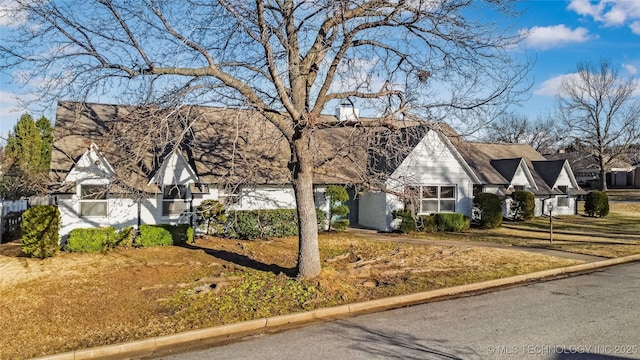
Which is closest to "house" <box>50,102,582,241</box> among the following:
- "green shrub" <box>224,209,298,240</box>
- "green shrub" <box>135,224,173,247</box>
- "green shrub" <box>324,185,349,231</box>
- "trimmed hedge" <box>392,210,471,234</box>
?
"green shrub" <box>324,185,349,231</box>

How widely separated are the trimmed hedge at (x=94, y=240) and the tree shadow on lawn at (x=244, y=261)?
6.74 ft

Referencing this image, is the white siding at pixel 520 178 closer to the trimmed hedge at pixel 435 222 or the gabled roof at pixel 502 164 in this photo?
the gabled roof at pixel 502 164

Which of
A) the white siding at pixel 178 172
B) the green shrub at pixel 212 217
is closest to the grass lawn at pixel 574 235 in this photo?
the green shrub at pixel 212 217

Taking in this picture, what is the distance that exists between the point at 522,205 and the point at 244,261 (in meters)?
19.2

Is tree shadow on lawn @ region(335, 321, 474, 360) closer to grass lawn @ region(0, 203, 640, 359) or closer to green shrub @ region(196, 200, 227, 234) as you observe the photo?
grass lawn @ region(0, 203, 640, 359)

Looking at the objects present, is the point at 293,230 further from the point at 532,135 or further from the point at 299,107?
the point at 532,135

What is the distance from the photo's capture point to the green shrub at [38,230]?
12.4m

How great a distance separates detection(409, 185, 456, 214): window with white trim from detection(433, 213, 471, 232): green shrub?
1.06 m

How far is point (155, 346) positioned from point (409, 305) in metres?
4.84

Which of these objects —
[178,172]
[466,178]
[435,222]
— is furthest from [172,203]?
[466,178]

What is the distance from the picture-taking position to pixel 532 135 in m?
64.6

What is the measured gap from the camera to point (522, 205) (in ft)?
81.4

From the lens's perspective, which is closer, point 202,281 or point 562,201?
point 202,281

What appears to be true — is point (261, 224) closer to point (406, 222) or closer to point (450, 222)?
point (406, 222)
